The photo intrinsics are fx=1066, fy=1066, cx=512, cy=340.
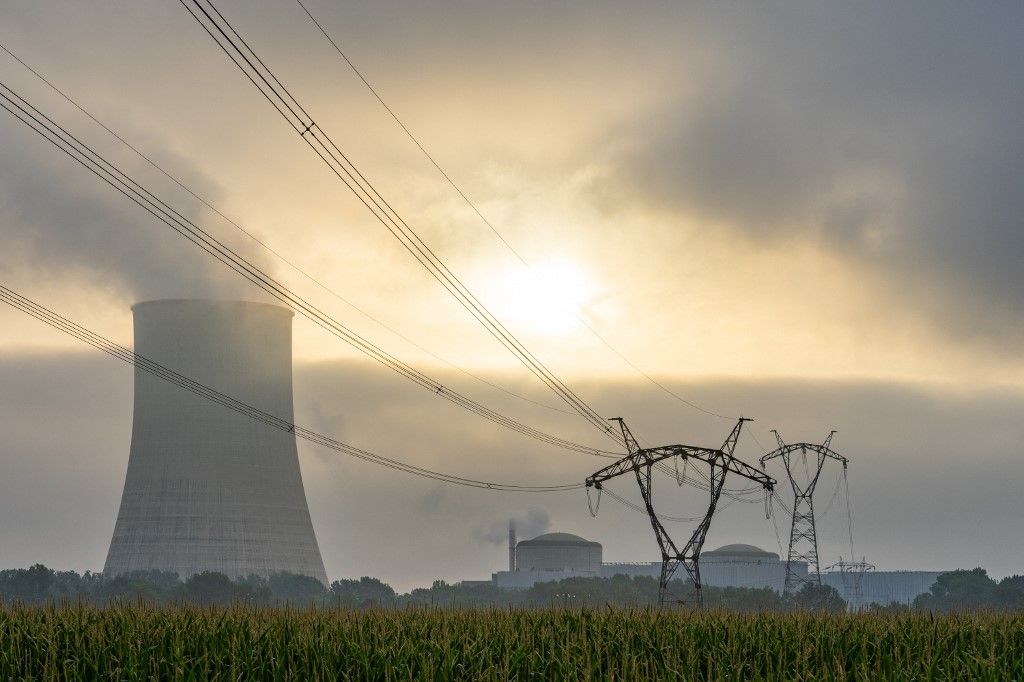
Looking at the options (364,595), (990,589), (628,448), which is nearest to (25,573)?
(364,595)

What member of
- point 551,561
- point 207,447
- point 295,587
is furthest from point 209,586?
point 551,561

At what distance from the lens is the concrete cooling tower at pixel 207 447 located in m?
54.1

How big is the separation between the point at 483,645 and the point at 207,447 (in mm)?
45387

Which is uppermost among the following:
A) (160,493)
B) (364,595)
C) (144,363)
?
(144,363)

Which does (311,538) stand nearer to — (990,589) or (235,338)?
(235,338)

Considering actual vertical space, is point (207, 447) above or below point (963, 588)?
above

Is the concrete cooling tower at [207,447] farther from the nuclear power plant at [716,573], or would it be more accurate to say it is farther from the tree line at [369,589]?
the nuclear power plant at [716,573]

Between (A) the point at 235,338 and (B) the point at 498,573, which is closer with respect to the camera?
(A) the point at 235,338

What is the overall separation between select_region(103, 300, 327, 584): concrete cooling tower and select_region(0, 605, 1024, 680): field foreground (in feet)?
133

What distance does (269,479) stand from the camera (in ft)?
183

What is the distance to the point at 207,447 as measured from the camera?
54438mm

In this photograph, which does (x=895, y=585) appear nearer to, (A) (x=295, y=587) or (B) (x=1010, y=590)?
(B) (x=1010, y=590)

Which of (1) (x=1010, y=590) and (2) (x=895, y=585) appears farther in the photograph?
(2) (x=895, y=585)

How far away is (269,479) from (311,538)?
680cm
